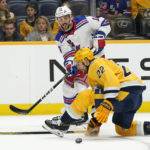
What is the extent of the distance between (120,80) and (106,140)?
1.57ft

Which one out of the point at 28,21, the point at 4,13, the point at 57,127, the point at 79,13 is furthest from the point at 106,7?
the point at 57,127

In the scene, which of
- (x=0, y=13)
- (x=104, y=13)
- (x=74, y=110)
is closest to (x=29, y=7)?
(x=0, y=13)

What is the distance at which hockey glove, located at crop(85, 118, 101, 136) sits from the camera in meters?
3.86

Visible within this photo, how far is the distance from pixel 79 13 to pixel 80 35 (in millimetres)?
2292

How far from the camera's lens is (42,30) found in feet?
20.4

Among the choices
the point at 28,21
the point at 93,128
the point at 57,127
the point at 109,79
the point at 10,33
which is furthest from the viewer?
the point at 28,21

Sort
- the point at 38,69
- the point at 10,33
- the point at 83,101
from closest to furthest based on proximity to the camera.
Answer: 1. the point at 83,101
2. the point at 38,69
3. the point at 10,33

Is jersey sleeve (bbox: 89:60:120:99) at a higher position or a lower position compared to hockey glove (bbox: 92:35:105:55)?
lower

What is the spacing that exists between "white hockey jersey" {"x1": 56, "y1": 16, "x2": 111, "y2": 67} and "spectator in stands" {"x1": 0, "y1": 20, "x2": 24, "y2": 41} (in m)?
1.48

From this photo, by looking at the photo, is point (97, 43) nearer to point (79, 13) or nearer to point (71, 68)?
point (71, 68)

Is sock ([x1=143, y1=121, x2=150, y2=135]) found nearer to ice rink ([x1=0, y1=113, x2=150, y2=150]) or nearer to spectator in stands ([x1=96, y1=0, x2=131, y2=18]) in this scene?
ice rink ([x1=0, y1=113, x2=150, y2=150])

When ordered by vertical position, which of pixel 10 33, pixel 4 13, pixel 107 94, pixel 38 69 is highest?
pixel 4 13

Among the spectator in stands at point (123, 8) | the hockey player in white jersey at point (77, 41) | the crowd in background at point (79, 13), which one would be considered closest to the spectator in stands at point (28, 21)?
the crowd in background at point (79, 13)

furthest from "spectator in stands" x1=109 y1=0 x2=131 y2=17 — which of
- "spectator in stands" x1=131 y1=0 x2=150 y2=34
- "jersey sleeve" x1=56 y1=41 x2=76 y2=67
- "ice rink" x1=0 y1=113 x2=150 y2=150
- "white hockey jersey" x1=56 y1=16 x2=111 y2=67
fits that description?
"ice rink" x1=0 y1=113 x2=150 y2=150
